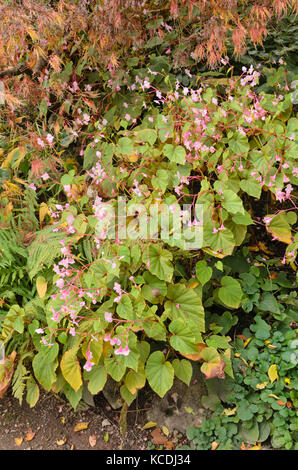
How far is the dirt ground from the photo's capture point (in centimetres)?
207

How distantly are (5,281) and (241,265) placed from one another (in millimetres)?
1273

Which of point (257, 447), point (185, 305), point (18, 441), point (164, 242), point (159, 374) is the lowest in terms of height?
point (18, 441)

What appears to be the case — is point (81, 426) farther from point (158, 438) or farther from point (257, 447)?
point (257, 447)

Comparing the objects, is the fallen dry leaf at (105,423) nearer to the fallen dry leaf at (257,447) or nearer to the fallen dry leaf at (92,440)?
the fallen dry leaf at (92,440)

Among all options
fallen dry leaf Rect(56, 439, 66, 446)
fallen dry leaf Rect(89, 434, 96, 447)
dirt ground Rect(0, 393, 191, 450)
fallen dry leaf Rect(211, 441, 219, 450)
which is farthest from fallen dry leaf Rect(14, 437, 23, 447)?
fallen dry leaf Rect(211, 441, 219, 450)

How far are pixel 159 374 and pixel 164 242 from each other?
22.7 inches

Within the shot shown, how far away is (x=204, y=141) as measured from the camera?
2221 millimetres

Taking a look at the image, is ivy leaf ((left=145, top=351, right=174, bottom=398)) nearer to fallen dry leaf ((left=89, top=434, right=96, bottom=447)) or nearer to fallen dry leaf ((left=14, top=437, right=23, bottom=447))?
fallen dry leaf ((left=89, top=434, right=96, bottom=447))

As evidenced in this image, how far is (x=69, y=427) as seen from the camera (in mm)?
2152

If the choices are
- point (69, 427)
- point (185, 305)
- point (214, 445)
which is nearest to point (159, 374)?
point (185, 305)

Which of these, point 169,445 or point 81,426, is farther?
point 81,426

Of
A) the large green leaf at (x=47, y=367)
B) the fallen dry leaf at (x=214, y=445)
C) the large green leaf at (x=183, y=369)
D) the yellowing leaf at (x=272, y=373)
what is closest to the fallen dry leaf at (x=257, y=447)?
the fallen dry leaf at (x=214, y=445)

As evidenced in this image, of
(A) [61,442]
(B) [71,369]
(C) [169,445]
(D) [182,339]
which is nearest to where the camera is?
(D) [182,339]

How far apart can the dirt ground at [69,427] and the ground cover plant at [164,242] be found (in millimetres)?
131
